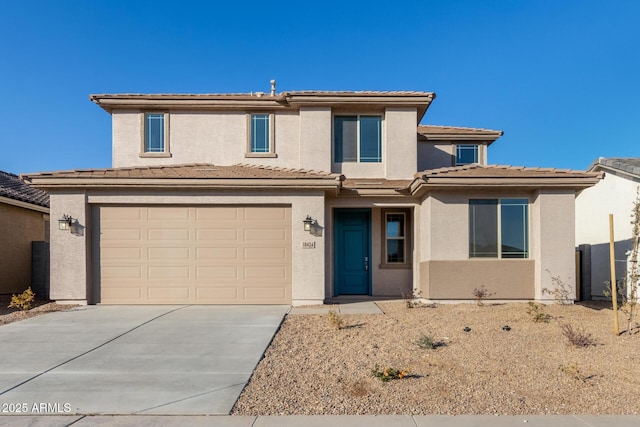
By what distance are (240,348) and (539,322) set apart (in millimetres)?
5997

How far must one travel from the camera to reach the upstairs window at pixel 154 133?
13570mm

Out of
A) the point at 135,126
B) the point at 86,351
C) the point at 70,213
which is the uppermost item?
the point at 135,126

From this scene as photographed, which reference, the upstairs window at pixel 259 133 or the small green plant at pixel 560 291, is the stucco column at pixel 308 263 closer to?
the upstairs window at pixel 259 133

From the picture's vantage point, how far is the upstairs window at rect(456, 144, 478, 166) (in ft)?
49.9

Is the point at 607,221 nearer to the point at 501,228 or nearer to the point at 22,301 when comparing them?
the point at 501,228

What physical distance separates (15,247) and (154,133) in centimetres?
561

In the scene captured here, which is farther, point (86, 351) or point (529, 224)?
point (529, 224)

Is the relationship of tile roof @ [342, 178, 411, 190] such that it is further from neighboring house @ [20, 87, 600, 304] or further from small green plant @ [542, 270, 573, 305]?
small green plant @ [542, 270, 573, 305]

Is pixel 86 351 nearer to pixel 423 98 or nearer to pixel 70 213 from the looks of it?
pixel 70 213

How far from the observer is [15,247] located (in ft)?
43.1

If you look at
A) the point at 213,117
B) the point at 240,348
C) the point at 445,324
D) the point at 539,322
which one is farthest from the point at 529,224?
the point at 213,117

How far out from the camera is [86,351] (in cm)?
682

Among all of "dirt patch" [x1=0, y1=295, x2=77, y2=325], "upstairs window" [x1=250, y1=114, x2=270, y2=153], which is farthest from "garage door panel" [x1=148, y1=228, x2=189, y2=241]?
"upstairs window" [x1=250, y1=114, x2=270, y2=153]

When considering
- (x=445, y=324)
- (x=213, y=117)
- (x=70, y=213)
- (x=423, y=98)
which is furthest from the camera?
(x=213, y=117)
